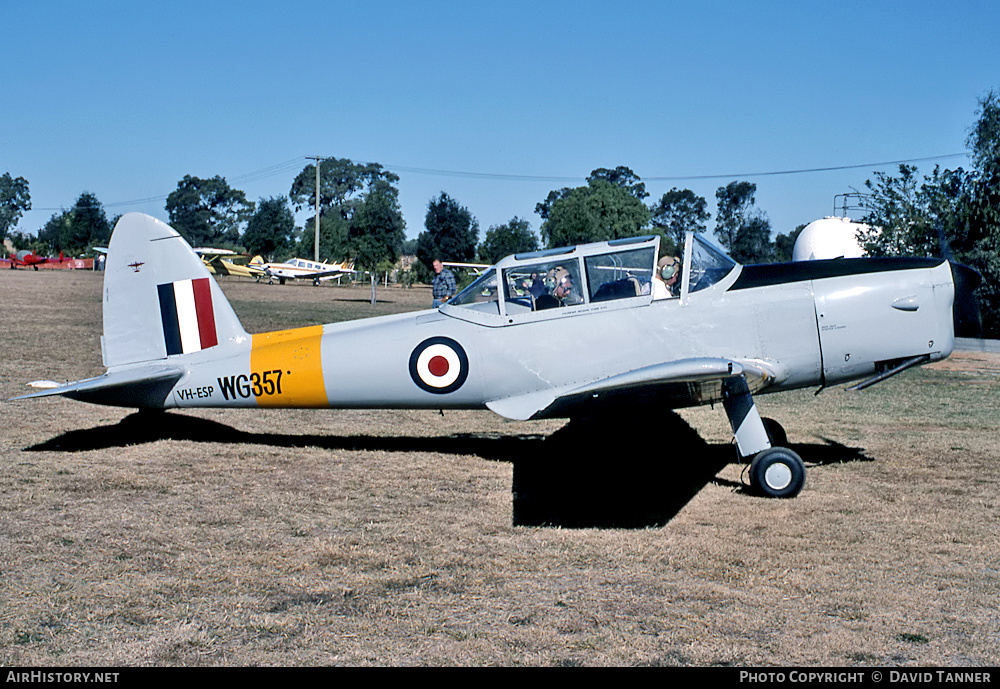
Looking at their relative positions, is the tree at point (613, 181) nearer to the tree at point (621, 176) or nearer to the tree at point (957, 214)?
the tree at point (621, 176)

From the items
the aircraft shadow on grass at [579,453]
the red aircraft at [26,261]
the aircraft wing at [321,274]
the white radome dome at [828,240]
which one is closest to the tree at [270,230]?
the red aircraft at [26,261]

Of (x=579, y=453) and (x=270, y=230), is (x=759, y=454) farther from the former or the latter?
(x=270, y=230)

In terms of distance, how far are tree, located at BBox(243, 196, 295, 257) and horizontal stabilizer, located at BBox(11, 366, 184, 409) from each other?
72531 mm

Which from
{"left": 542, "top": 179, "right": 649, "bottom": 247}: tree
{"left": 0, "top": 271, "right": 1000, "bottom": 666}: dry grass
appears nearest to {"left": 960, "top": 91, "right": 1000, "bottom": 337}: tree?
{"left": 0, "top": 271, "right": 1000, "bottom": 666}: dry grass

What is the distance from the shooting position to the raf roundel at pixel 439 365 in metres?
7.04

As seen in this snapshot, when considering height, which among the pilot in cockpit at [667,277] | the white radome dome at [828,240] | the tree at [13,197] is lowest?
the pilot in cockpit at [667,277]

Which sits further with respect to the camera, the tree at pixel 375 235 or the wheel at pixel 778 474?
the tree at pixel 375 235

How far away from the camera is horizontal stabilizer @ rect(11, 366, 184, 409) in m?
7.09

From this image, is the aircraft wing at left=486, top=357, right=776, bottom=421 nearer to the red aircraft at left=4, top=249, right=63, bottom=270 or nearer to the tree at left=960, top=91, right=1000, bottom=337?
the tree at left=960, top=91, right=1000, bottom=337

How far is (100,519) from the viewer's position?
5539 millimetres

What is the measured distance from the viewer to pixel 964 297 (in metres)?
6.82

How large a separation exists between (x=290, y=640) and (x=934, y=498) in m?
4.82

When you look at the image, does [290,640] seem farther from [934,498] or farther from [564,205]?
[564,205]

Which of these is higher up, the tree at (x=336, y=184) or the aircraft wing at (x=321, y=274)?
the tree at (x=336, y=184)
